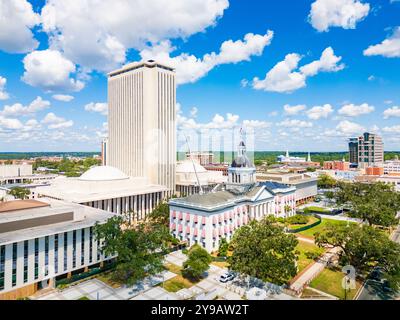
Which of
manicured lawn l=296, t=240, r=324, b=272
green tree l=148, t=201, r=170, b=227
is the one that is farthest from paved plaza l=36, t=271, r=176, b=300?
green tree l=148, t=201, r=170, b=227

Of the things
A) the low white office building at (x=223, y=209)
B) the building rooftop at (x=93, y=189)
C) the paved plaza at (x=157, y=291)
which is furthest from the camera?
the building rooftop at (x=93, y=189)

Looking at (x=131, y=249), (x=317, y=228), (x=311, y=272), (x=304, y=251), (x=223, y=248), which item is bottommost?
(x=304, y=251)

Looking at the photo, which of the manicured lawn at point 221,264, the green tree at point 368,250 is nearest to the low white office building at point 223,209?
the manicured lawn at point 221,264

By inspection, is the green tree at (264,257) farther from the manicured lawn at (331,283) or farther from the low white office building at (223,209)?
the low white office building at (223,209)

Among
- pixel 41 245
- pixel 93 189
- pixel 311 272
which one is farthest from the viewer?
pixel 93 189

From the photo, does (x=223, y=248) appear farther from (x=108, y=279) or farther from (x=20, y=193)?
(x=20, y=193)

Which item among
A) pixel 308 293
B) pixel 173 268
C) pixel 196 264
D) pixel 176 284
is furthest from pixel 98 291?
pixel 308 293
